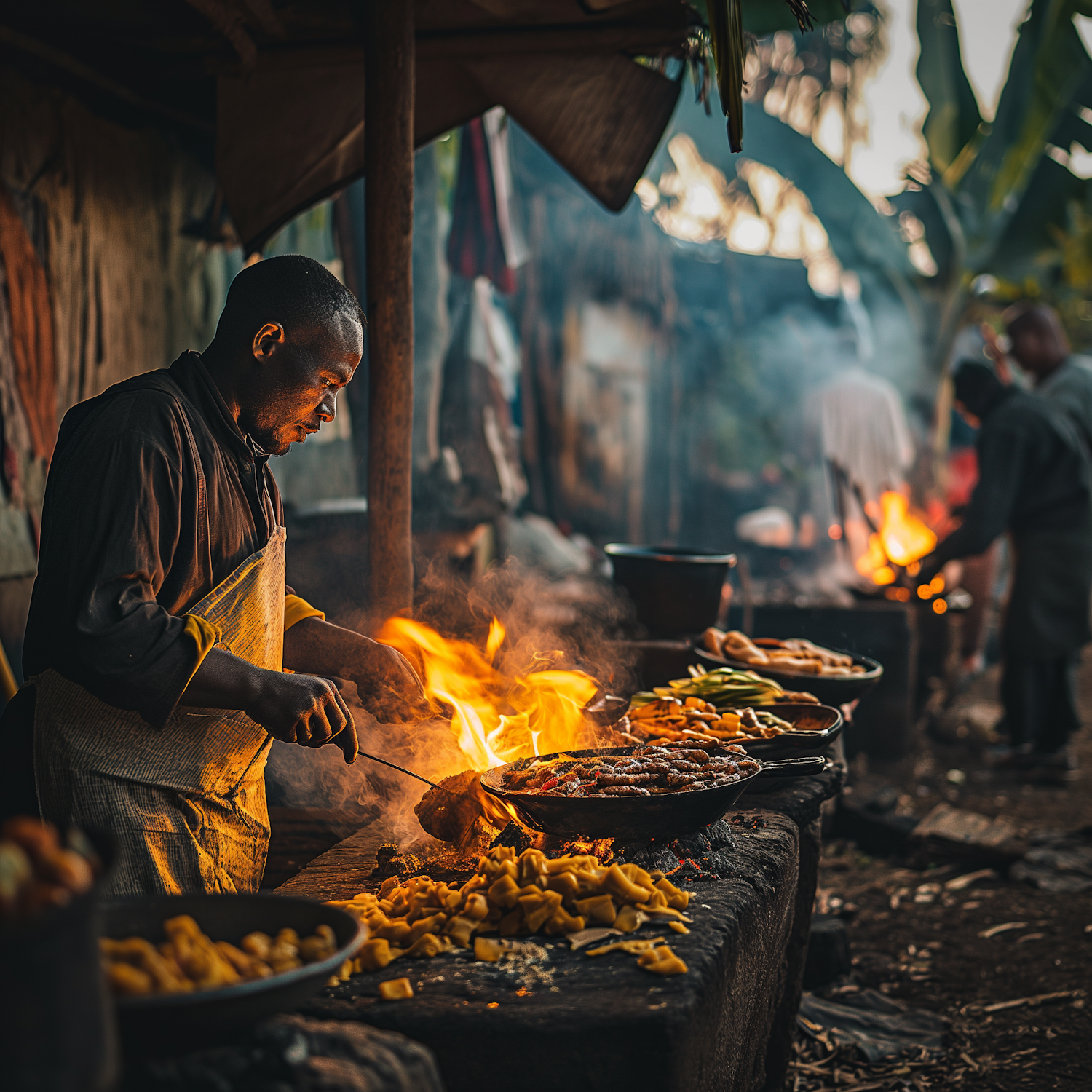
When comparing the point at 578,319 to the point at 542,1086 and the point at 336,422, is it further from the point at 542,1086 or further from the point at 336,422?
the point at 542,1086

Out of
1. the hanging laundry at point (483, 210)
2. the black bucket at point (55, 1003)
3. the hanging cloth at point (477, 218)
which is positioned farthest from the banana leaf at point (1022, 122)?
the black bucket at point (55, 1003)

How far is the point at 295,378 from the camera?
2525 millimetres

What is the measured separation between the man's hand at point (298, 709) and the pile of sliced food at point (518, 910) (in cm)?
40

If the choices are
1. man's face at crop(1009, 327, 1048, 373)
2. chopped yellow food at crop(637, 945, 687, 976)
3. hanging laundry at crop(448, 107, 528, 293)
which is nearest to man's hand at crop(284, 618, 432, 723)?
chopped yellow food at crop(637, 945, 687, 976)

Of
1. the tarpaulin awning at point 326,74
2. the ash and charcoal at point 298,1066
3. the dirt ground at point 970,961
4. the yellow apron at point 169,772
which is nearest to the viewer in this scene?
the ash and charcoal at point 298,1066

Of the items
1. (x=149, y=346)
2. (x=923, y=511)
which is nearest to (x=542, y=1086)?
(x=149, y=346)

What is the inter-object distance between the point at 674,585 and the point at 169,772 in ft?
9.35

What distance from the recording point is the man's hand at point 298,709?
2.18 m

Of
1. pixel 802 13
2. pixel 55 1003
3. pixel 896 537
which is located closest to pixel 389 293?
pixel 802 13

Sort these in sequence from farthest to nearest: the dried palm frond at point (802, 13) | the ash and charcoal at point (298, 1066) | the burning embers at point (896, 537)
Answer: the burning embers at point (896, 537) → the dried palm frond at point (802, 13) → the ash and charcoal at point (298, 1066)

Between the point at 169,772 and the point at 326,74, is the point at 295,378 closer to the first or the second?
the point at 169,772

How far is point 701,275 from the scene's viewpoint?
13.8 m

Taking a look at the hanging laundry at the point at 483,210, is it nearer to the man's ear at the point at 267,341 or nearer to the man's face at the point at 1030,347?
the man's face at the point at 1030,347

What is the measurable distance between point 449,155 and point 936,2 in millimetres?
7678
